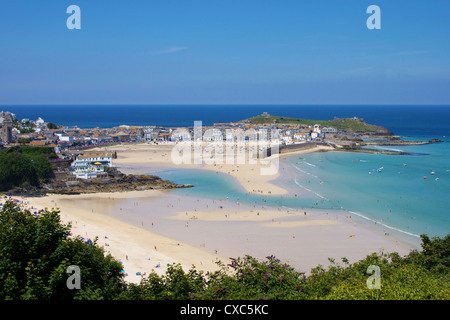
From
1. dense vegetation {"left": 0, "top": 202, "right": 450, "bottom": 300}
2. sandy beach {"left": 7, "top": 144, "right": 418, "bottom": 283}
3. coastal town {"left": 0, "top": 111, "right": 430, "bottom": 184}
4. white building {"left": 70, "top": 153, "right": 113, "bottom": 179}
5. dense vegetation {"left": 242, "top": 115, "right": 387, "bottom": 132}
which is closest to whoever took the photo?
dense vegetation {"left": 0, "top": 202, "right": 450, "bottom": 300}

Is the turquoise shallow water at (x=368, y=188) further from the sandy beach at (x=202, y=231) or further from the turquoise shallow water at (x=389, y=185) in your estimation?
the sandy beach at (x=202, y=231)


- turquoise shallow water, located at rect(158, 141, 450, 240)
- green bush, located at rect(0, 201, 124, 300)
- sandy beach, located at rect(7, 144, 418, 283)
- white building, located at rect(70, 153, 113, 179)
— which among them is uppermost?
green bush, located at rect(0, 201, 124, 300)

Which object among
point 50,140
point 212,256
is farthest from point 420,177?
point 50,140

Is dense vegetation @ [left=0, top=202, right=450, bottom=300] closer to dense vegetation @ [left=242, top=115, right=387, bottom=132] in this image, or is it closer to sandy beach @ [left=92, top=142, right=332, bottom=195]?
sandy beach @ [left=92, top=142, right=332, bottom=195]

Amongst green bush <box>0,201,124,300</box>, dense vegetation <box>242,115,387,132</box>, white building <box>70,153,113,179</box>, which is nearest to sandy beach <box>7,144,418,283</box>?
white building <box>70,153,113,179</box>

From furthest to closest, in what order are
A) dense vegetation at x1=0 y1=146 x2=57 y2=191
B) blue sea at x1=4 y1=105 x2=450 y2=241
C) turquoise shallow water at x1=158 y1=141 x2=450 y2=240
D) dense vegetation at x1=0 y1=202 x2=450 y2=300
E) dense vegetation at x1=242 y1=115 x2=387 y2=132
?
dense vegetation at x1=242 y1=115 x2=387 y2=132, dense vegetation at x1=0 y1=146 x2=57 y2=191, turquoise shallow water at x1=158 y1=141 x2=450 y2=240, blue sea at x1=4 y1=105 x2=450 y2=241, dense vegetation at x1=0 y1=202 x2=450 y2=300

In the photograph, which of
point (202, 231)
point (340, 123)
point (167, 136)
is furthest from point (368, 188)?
point (340, 123)

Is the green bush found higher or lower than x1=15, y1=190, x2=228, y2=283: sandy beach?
higher

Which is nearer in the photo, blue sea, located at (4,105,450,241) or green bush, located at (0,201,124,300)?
A: green bush, located at (0,201,124,300)

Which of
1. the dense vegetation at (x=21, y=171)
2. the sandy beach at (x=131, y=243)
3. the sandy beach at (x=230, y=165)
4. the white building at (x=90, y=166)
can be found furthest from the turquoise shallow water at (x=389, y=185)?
the dense vegetation at (x=21, y=171)
